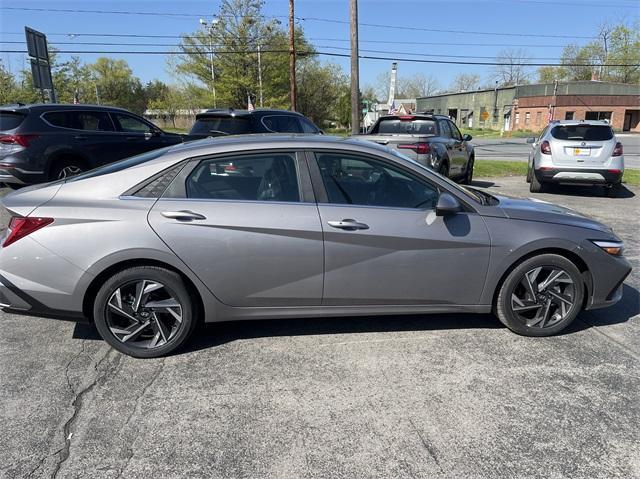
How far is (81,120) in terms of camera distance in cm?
897

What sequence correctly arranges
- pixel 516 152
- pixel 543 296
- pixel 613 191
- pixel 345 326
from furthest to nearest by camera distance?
pixel 516 152, pixel 613 191, pixel 345 326, pixel 543 296

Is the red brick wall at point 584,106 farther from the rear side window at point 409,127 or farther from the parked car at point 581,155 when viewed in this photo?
the rear side window at point 409,127

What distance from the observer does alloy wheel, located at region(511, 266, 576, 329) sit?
369 centimetres

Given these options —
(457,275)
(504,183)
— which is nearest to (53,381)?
(457,275)

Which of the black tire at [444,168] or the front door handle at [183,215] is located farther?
the black tire at [444,168]

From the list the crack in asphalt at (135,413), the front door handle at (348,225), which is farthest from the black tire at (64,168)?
the front door handle at (348,225)

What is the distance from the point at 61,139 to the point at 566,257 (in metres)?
8.41

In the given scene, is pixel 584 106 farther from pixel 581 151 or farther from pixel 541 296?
pixel 541 296

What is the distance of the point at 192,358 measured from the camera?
11.4 feet

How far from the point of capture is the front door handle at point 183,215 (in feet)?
10.8

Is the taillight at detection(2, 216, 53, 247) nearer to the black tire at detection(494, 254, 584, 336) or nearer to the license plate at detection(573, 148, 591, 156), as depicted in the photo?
the black tire at detection(494, 254, 584, 336)

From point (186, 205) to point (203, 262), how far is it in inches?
16.6

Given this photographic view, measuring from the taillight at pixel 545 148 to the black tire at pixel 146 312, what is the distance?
31.1 ft

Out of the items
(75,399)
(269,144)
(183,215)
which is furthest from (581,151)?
(75,399)
